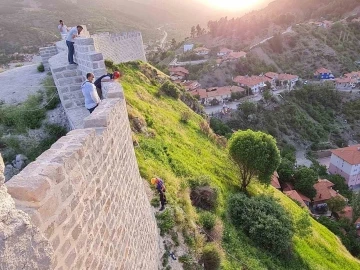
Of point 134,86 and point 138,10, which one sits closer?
point 134,86

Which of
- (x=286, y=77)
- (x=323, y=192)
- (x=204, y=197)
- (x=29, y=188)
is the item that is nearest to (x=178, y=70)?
(x=286, y=77)

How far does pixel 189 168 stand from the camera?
13.9 meters

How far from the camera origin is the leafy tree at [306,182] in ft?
114

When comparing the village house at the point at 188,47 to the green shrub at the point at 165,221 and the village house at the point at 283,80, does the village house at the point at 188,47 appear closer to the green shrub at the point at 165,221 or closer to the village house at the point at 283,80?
the village house at the point at 283,80

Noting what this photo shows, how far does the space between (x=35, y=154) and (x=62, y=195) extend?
6.77 meters

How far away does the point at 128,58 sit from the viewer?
26875 mm

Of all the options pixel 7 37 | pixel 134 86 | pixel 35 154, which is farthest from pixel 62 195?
pixel 7 37

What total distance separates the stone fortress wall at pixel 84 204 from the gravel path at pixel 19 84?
649 cm

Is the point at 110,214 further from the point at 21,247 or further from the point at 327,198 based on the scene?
the point at 327,198

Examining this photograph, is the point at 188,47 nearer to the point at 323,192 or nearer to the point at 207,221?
the point at 323,192

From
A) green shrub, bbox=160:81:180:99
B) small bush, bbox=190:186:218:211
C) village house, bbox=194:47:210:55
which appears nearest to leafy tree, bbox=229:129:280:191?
small bush, bbox=190:186:218:211

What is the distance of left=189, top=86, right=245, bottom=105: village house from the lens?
59.7m

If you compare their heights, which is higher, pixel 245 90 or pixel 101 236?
pixel 101 236

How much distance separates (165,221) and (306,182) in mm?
29441
